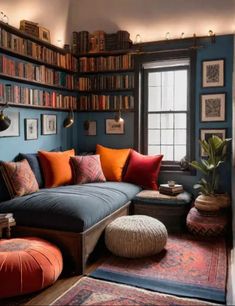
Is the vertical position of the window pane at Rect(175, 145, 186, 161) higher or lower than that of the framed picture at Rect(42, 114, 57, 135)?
lower

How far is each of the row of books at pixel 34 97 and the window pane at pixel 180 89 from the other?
5.00ft

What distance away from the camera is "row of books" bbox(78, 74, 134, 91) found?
4781 millimetres

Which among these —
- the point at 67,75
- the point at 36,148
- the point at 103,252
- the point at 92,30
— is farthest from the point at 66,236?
the point at 92,30

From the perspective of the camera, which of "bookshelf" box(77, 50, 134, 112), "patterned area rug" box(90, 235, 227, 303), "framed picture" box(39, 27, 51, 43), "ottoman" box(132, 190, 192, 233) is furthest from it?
"bookshelf" box(77, 50, 134, 112)

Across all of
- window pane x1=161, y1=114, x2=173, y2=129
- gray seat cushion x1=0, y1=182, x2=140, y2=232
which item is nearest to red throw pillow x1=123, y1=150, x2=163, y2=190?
window pane x1=161, y1=114, x2=173, y2=129

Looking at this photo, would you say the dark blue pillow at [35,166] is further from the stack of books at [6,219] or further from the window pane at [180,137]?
the window pane at [180,137]

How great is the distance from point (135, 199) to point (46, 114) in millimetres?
1663

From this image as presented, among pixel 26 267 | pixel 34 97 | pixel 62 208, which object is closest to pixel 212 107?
pixel 34 97

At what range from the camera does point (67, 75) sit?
482cm

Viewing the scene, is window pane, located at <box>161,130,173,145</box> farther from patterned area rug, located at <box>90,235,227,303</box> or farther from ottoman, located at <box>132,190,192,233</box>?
patterned area rug, located at <box>90,235,227,303</box>

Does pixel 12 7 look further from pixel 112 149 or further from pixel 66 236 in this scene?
pixel 66 236

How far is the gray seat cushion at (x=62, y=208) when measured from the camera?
9.39 ft

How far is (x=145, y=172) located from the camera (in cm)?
441

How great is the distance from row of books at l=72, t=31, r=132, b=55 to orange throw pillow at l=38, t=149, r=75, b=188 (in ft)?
5.81
